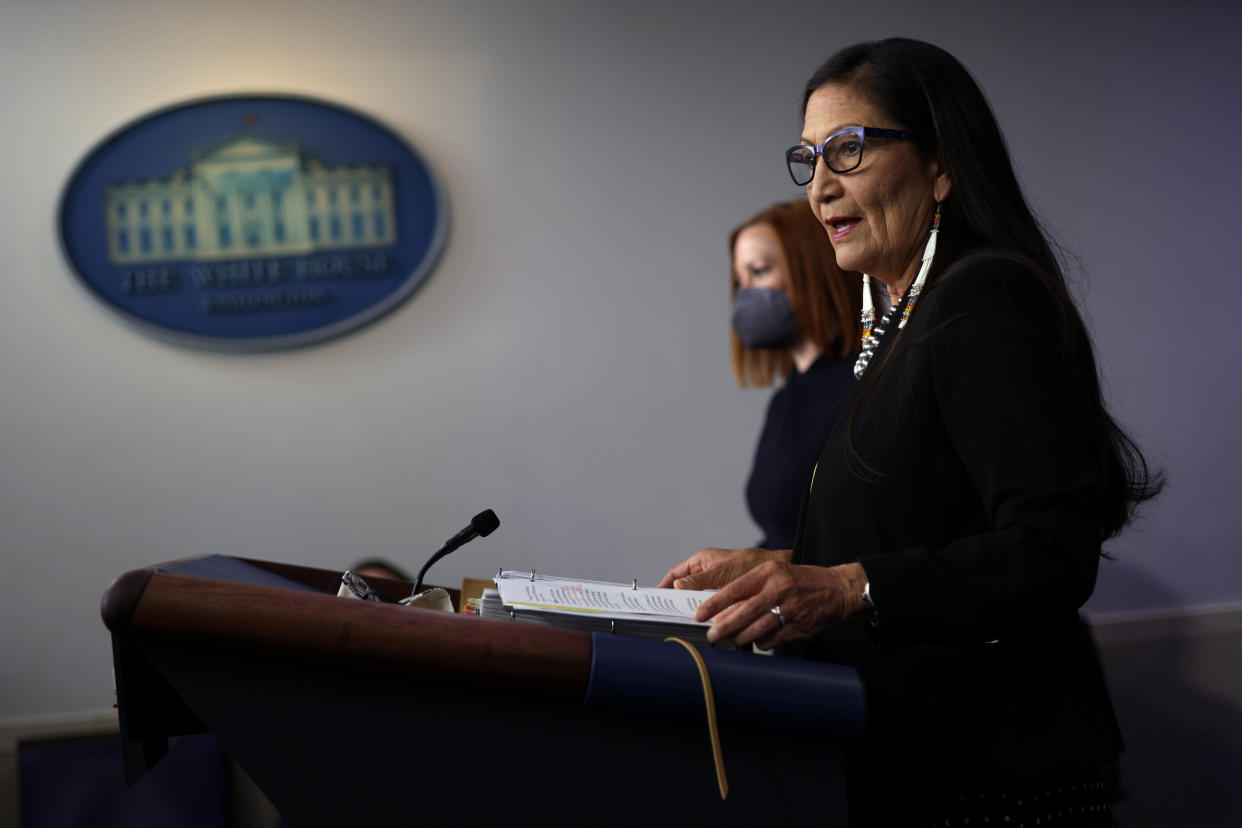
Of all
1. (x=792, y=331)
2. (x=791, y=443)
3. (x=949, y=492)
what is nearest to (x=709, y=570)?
(x=949, y=492)

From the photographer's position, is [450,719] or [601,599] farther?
[601,599]

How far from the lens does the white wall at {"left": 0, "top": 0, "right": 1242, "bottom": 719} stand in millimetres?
2721

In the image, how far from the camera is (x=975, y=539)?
0.96m

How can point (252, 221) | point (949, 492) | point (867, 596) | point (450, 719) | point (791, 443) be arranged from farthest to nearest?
point (252, 221) → point (791, 443) → point (949, 492) → point (867, 596) → point (450, 719)

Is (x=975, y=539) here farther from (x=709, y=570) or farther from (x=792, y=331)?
(x=792, y=331)

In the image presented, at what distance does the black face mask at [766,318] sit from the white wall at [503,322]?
1.14 feet

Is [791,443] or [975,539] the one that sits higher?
[975,539]

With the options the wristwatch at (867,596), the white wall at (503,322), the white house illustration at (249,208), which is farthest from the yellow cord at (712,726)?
the white house illustration at (249,208)

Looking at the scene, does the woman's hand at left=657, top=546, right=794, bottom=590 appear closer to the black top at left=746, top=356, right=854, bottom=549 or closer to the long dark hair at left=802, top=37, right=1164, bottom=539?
the long dark hair at left=802, top=37, right=1164, bottom=539

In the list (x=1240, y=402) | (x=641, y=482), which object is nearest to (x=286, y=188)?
(x=641, y=482)

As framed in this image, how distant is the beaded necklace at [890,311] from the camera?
3.80 feet

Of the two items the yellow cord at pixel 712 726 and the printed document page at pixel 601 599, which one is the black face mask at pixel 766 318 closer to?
the printed document page at pixel 601 599

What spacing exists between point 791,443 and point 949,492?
1.50 metres

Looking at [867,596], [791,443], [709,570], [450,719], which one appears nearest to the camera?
[450,719]
